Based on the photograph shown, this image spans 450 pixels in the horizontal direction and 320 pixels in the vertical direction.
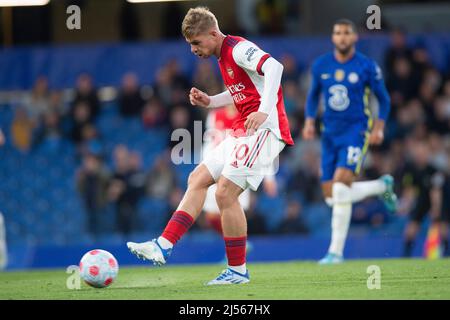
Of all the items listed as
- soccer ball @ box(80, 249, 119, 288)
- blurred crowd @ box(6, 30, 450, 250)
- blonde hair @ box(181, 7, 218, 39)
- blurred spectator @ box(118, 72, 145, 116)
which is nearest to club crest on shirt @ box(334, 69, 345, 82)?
blonde hair @ box(181, 7, 218, 39)

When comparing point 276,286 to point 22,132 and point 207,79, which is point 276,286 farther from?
point 22,132

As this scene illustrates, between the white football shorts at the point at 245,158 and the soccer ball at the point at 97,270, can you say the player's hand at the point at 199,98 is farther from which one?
the soccer ball at the point at 97,270

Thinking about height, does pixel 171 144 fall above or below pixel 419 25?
below

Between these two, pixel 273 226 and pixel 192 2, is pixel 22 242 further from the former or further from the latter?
pixel 192 2

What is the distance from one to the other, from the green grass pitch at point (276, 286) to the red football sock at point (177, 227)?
40 centimetres

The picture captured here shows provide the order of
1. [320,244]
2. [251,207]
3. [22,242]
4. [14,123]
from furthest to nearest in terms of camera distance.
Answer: [14,123] < [22,242] < [251,207] < [320,244]

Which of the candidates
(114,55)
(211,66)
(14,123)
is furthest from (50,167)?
(211,66)

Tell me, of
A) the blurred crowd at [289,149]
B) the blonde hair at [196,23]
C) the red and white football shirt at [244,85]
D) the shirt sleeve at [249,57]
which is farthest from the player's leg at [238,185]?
the blurred crowd at [289,149]

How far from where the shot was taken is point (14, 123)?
18.6 metres

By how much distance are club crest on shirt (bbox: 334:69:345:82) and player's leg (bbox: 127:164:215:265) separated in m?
3.51

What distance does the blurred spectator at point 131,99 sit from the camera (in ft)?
58.6

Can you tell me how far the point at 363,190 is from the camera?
11.3m

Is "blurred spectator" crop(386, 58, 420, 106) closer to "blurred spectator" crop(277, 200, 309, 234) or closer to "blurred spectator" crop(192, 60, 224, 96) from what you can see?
"blurred spectator" crop(277, 200, 309, 234)

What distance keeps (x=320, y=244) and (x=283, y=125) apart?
23.6ft
